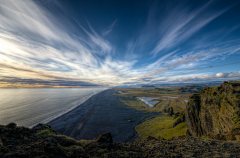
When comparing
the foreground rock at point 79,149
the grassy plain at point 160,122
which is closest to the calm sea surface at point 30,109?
the foreground rock at point 79,149

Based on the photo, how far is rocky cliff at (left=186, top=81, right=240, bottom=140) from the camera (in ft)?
39.5

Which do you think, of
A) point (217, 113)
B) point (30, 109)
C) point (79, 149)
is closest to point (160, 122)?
point (217, 113)

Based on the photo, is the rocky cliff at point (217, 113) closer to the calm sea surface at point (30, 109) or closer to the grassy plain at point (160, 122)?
the grassy plain at point (160, 122)

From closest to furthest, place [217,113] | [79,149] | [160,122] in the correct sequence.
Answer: [79,149] < [217,113] < [160,122]

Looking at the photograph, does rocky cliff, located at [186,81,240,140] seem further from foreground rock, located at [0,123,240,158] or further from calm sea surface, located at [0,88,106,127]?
calm sea surface, located at [0,88,106,127]

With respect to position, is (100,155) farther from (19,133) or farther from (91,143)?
(19,133)

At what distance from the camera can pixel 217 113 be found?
50.5 feet

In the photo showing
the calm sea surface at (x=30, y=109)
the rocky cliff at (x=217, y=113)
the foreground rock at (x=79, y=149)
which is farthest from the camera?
the calm sea surface at (x=30, y=109)

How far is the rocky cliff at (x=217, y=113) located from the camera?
474 inches

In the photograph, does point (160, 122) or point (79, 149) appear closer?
point (79, 149)

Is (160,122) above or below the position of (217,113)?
below

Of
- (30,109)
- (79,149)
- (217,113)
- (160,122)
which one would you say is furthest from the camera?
(30,109)

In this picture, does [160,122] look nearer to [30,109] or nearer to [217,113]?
[217,113]

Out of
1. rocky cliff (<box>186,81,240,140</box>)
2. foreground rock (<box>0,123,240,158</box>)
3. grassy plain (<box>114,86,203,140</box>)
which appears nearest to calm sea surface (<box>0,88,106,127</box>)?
foreground rock (<box>0,123,240,158</box>)
